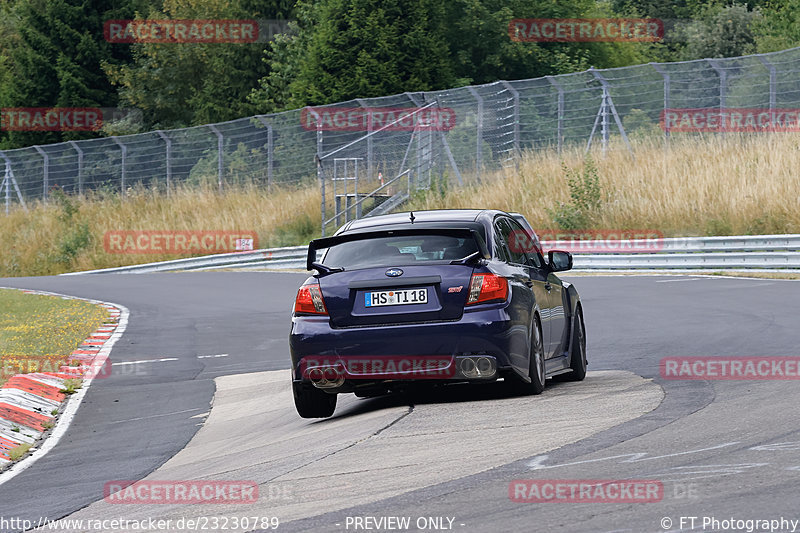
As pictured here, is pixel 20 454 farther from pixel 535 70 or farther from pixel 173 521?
pixel 535 70

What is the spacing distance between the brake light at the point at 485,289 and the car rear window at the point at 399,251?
0.98 feet

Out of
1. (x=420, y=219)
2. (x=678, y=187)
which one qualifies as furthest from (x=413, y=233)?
(x=678, y=187)

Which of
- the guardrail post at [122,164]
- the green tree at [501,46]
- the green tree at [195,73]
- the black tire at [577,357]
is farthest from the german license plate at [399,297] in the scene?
the green tree at [195,73]

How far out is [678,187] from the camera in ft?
104

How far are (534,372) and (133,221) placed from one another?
121 ft

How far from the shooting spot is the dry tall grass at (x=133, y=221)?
41.1 m

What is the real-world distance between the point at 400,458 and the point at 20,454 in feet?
11.1

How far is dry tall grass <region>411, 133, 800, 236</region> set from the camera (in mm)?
29469

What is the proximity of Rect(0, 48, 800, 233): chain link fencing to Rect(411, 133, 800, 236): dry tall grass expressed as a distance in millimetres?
676

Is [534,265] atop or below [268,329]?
atop

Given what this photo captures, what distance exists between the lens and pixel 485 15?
56.8 meters

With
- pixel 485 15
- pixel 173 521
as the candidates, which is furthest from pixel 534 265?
pixel 485 15

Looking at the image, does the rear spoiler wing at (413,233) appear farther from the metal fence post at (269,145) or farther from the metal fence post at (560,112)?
the metal fence post at (269,145)

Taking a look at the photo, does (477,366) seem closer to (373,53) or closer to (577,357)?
(577,357)
